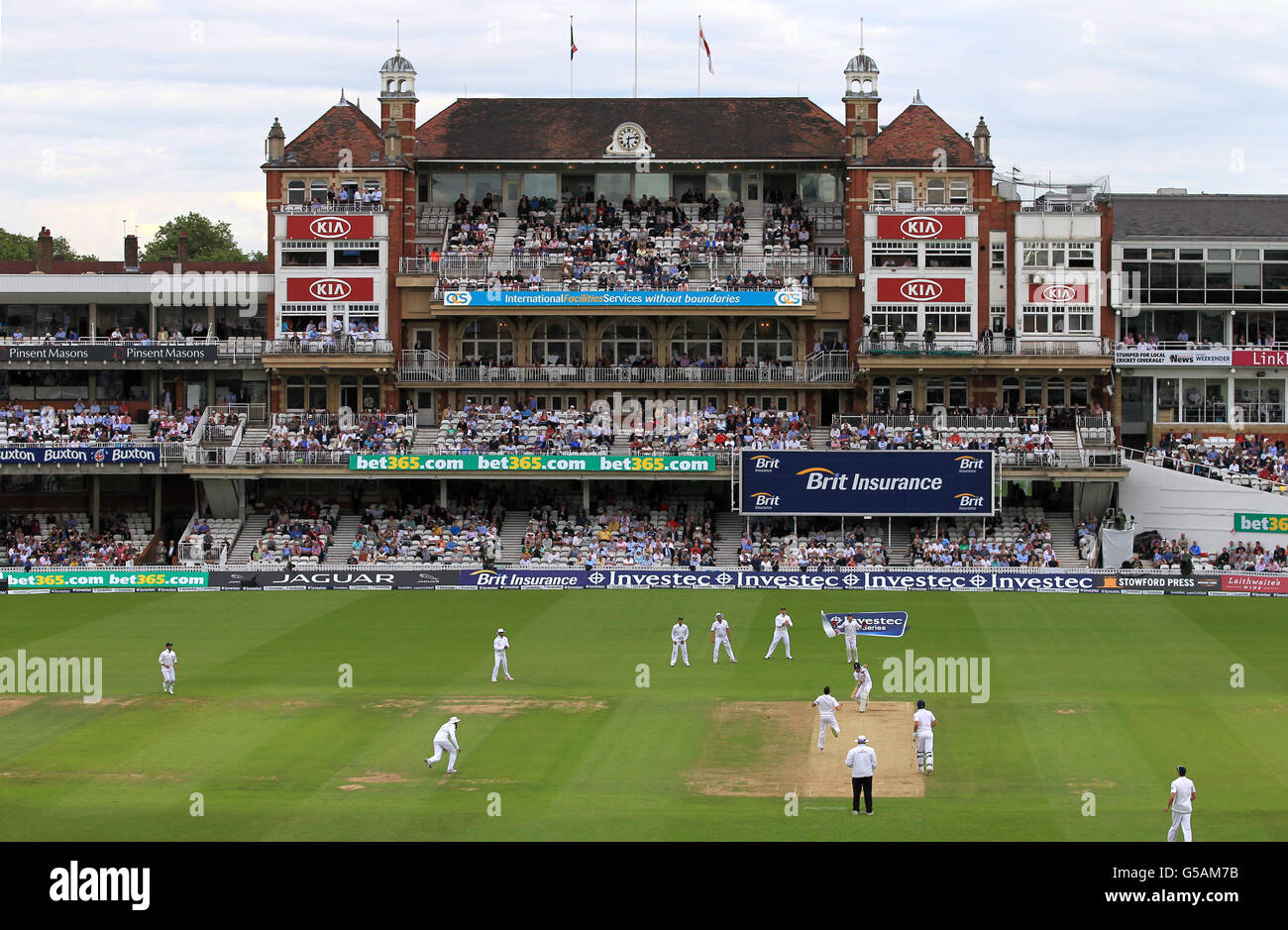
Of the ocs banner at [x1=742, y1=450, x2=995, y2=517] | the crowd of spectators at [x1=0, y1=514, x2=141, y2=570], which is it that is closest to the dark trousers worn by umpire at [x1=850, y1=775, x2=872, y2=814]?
the ocs banner at [x1=742, y1=450, x2=995, y2=517]

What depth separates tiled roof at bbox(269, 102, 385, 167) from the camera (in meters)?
67.4

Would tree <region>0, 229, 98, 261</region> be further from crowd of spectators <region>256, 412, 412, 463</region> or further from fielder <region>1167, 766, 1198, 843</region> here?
fielder <region>1167, 766, 1198, 843</region>

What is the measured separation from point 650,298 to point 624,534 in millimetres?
10048

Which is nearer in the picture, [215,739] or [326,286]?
[215,739]

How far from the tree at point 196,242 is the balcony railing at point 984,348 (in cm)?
5501

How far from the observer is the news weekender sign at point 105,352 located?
64750 mm

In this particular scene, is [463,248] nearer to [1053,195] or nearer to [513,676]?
[1053,195]

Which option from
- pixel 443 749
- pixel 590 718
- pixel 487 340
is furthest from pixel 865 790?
pixel 487 340

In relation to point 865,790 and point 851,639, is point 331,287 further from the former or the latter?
point 865,790

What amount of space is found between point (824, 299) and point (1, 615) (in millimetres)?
32816

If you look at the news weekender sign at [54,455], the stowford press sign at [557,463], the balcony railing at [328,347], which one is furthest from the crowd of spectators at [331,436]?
the news weekender sign at [54,455]

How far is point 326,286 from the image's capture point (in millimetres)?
65875

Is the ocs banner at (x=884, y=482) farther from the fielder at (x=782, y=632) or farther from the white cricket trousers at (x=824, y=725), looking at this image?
the white cricket trousers at (x=824, y=725)
